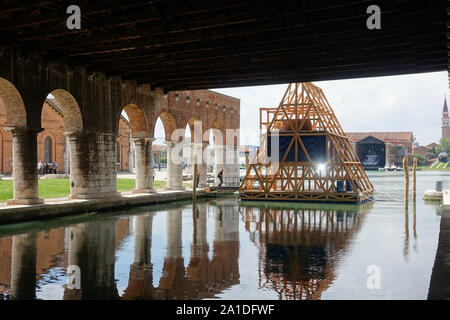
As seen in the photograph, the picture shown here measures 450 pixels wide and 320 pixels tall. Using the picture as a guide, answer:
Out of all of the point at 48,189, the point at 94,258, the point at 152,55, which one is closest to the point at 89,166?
the point at 152,55

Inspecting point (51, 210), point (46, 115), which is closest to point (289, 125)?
point (51, 210)

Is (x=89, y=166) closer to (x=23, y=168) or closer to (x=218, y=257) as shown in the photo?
(x=23, y=168)

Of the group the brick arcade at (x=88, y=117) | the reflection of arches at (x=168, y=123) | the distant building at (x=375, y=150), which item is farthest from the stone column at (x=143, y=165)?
the distant building at (x=375, y=150)

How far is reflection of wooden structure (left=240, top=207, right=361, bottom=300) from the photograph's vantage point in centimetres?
632

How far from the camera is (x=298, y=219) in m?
14.4

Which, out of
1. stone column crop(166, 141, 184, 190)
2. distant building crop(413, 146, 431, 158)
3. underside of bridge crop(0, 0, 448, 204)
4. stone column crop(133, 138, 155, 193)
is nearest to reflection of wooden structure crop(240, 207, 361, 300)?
underside of bridge crop(0, 0, 448, 204)

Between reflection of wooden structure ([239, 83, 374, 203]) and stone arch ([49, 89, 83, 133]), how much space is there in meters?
8.45

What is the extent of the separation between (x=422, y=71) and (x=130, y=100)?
10.6 m

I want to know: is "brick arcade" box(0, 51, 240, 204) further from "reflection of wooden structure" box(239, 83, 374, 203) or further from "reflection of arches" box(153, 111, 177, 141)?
"reflection of wooden structure" box(239, 83, 374, 203)

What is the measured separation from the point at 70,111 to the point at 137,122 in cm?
432

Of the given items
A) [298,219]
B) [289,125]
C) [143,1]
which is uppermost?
[143,1]

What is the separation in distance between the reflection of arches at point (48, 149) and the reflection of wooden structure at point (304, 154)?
757 inches

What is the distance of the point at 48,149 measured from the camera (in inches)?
1422
